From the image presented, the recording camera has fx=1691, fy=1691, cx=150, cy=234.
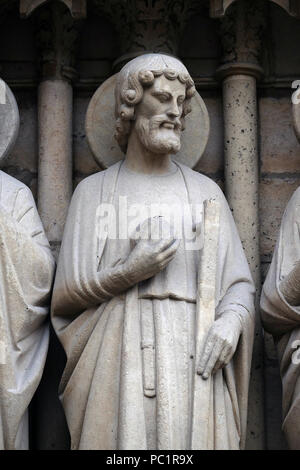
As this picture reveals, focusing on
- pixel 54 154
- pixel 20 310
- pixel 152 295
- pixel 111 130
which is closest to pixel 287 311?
pixel 152 295

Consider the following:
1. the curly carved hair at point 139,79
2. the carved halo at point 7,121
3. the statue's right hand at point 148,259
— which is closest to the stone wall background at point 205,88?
the carved halo at point 7,121

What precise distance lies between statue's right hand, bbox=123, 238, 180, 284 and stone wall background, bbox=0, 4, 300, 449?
3.07 ft

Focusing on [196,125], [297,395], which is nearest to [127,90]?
[196,125]

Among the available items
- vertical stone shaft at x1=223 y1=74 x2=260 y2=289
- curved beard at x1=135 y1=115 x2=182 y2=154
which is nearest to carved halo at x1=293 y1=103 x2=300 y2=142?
vertical stone shaft at x1=223 y1=74 x2=260 y2=289

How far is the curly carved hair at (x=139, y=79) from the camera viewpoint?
21.1ft

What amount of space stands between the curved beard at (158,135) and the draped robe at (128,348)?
196 mm

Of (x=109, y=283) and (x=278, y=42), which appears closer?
(x=109, y=283)

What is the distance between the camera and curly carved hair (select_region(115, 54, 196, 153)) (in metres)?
6.43

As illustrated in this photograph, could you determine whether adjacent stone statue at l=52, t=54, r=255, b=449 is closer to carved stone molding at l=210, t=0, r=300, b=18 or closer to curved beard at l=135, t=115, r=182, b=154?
curved beard at l=135, t=115, r=182, b=154

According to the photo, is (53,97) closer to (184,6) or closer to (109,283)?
(184,6)

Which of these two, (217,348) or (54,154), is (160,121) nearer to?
(54,154)

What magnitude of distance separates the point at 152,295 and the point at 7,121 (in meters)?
1.01

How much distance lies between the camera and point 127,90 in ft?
21.3

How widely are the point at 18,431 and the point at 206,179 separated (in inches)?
49.8
